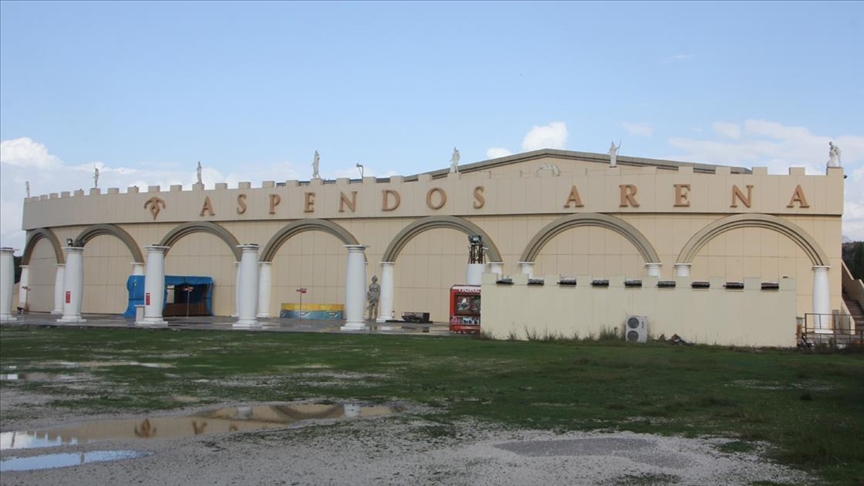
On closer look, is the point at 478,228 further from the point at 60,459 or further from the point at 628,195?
the point at 60,459

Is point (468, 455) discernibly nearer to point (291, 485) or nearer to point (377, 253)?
point (291, 485)

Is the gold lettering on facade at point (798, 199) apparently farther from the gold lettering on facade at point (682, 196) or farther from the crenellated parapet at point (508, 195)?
the gold lettering on facade at point (682, 196)

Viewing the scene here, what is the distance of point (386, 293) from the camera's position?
1704 inches

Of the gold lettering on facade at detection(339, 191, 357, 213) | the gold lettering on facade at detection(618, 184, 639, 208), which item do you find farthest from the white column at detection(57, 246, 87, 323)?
the gold lettering on facade at detection(618, 184, 639, 208)

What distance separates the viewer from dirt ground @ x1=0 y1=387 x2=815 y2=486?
27.4ft

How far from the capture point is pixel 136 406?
12375 millimetres

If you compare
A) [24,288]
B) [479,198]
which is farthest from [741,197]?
[24,288]

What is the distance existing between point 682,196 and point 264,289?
928 inches

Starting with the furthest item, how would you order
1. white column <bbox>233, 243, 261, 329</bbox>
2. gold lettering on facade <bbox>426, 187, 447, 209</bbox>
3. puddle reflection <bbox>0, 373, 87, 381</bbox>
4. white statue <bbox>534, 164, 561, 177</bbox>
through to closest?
white statue <bbox>534, 164, 561, 177</bbox>, gold lettering on facade <bbox>426, 187, 447, 209</bbox>, white column <bbox>233, 243, 261, 329</bbox>, puddle reflection <bbox>0, 373, 87, 381</bbox>

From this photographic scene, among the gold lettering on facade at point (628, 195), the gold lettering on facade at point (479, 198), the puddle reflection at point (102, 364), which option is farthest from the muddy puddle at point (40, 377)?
the gold lettering on facade at point (628, 195)

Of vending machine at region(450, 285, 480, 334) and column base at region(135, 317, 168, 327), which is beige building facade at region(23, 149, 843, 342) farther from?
column base at region(135, 317, 168, 327)

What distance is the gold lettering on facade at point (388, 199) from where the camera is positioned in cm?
4350

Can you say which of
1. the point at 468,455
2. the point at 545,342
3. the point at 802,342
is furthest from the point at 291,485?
the point at 802,342

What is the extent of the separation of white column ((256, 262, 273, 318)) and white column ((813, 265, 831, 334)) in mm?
28496
